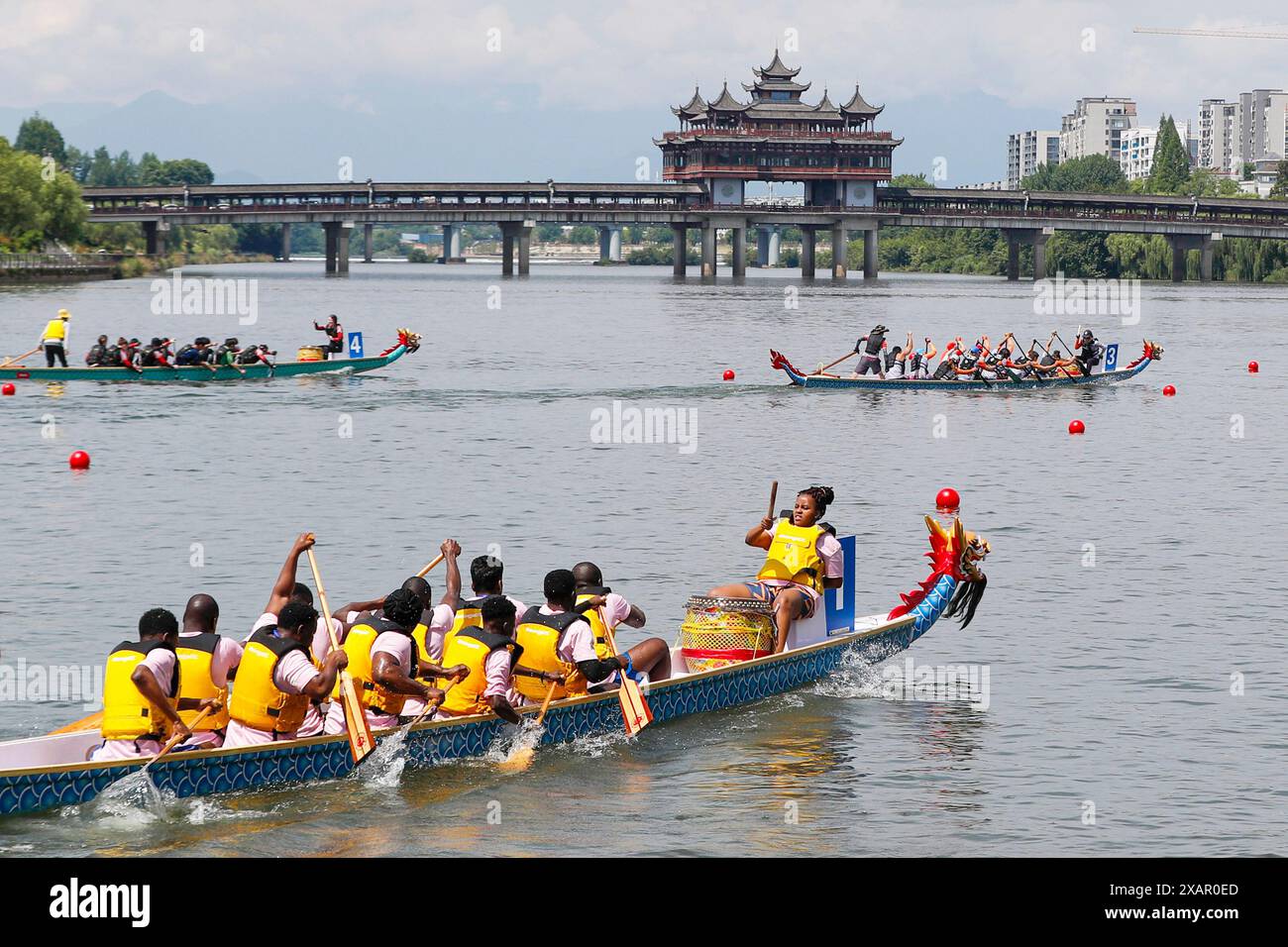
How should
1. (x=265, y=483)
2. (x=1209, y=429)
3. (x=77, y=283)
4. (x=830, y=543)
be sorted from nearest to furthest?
(x=830, y=543) → (x=265, y=483) → (x=1209, y=429) → (x=77, y=283)

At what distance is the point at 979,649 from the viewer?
2108 centimetres

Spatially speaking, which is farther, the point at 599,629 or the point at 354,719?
the point at 599,629

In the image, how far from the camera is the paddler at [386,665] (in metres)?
14.7

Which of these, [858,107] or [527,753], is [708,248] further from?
[527,753]

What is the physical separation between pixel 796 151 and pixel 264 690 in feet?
537

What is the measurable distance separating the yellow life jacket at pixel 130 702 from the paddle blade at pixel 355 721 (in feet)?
4.61

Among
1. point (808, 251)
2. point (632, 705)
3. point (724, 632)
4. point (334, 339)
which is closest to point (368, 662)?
point (632, 705)

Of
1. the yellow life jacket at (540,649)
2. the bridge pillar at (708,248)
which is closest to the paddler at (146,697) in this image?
the yellow life jacket at (540,649)

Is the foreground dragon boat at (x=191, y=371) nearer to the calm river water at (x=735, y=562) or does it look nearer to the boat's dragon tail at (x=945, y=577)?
the calm river water at (x=735, y=562)

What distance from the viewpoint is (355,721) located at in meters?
14.6
